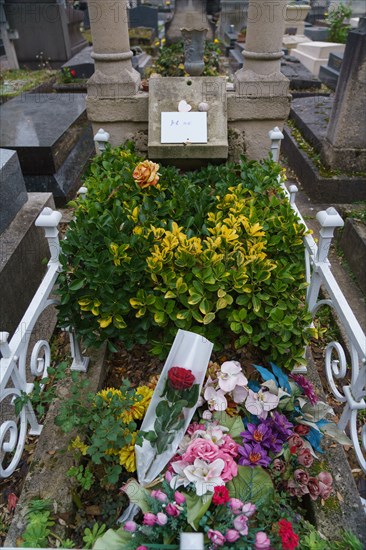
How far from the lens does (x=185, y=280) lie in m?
2.27

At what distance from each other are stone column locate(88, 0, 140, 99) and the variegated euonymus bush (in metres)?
1.60

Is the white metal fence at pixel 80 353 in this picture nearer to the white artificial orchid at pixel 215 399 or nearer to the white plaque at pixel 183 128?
the white artificial orchid at pixel 215 399

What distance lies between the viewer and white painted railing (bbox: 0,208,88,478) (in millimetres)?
1757

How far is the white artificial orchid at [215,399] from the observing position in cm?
203

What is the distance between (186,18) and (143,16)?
488 centimetres

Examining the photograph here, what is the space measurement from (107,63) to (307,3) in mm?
19137

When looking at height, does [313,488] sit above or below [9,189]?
below

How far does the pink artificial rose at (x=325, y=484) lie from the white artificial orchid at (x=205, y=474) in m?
0.48

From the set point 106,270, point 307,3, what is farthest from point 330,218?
point 307,3

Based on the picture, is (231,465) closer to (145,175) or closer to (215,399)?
(215,399)

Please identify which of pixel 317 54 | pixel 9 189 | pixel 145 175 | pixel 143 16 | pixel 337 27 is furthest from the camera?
pixel 143 16

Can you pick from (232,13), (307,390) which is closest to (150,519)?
(307,390)

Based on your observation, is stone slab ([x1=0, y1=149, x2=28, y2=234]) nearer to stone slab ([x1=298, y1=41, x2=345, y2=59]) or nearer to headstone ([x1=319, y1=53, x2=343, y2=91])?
headstone ([x1=319, y1=53, x2=343, y2=91])

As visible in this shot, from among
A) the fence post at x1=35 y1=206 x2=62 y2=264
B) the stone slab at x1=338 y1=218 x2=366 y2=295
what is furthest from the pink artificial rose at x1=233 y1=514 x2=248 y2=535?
the stone slab at x1=338 y1=218 x2=366 y2=295
